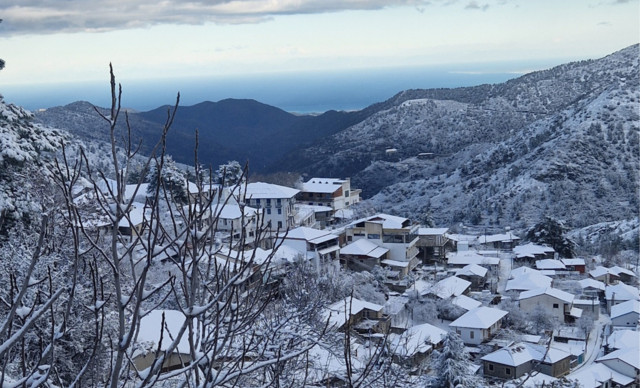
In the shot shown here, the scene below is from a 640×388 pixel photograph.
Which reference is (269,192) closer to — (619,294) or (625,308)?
(619,294)

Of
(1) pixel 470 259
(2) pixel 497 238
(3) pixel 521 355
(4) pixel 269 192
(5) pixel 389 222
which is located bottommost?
(2) pixel 497 238

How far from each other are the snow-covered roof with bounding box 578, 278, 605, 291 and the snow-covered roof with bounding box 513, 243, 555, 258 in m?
2.92

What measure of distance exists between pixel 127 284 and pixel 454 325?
815 cm

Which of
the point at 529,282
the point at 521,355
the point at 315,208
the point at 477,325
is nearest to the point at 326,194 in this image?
the point at 315,208

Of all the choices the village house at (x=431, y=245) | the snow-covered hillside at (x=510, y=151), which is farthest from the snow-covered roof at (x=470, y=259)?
the snow-covered hillside at (x=510, y=151)

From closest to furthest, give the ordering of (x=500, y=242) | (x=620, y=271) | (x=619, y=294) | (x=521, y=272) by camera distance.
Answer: (x=619, y=294), (x=521, y=272), (x=620, y=271), (x=500, y=242)

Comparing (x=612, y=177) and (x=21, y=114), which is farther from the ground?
(x=21, y=114)

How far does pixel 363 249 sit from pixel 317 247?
1852 mm

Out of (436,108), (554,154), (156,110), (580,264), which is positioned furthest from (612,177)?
(156,110)

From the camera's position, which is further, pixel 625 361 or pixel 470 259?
pixel 470 259

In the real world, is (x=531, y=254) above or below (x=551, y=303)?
below

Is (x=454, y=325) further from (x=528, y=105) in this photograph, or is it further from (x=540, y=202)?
(x=528, y=105)

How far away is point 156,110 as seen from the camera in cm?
7762

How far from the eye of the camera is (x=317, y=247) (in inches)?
706
